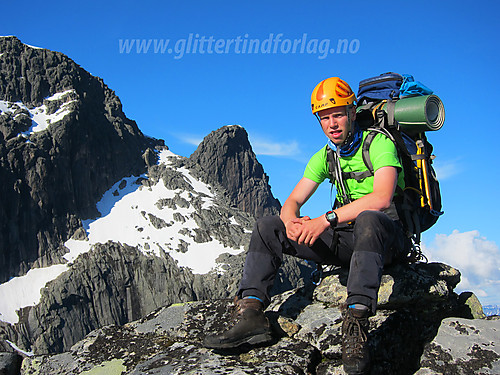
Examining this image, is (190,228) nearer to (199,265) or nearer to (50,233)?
(199,265)

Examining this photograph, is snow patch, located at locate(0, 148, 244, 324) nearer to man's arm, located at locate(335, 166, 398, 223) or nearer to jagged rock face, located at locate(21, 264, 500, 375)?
jagged rock face, located at locate(21, 264, 500, 375)

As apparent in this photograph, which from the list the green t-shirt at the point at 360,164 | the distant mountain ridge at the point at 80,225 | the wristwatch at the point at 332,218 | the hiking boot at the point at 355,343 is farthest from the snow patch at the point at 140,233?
the hiking boot at the point at 355,343

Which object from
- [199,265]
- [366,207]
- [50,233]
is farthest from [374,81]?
[50,233]

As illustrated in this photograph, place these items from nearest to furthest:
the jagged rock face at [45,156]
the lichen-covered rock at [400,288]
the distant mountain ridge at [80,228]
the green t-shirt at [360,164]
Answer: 1. the green t-shirt at [360,164]
2. the lichen-covered rock at [400,288]
3. the distant mountain ridge at [80,228]
4. the jagged rock face at [45,156]

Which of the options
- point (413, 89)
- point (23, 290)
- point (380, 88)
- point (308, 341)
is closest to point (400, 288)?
point (308, 341)

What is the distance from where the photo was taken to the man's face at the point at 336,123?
7578 millimetres

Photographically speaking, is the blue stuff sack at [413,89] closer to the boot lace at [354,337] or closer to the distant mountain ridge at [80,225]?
the boot lace at [354,337]

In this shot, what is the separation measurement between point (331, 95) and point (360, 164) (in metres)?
1.20

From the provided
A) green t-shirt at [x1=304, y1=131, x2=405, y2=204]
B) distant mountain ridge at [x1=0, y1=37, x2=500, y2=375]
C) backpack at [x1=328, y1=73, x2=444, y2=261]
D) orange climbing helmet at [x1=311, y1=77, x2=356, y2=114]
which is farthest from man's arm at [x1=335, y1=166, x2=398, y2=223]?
distant mountain ridge at [x1=0, y1=37, x2=500, y2=375]

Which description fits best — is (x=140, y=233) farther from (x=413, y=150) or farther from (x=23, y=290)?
(x=413, y=150)

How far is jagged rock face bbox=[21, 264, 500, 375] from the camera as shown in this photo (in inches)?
→ 266

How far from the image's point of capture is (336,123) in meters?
7.60

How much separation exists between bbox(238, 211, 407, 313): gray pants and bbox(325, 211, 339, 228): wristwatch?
1.01 ft

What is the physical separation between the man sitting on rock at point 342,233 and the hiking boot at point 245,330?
0.04ft
